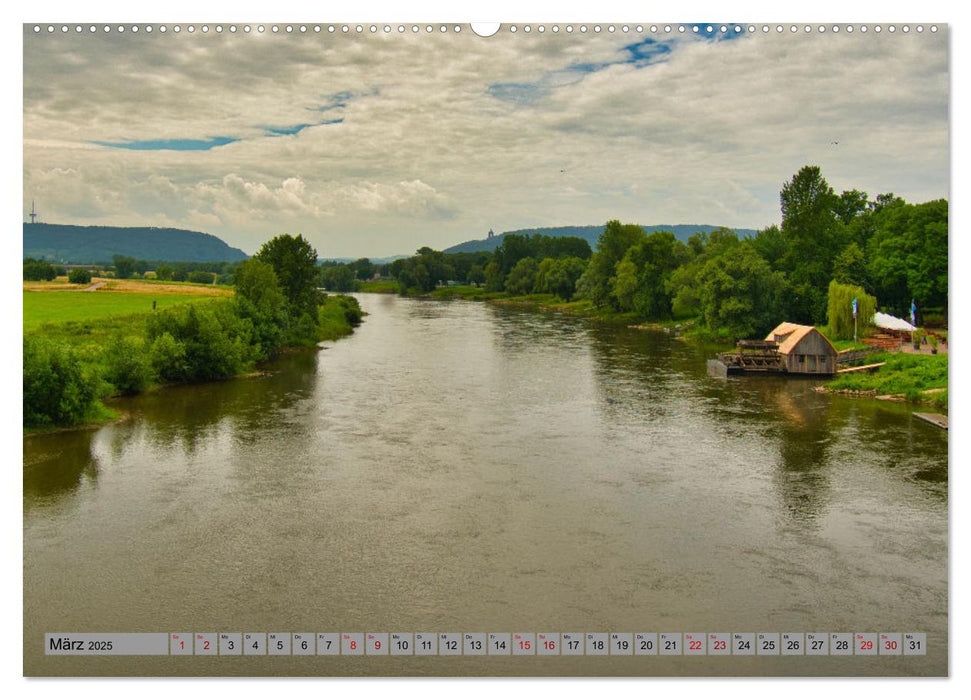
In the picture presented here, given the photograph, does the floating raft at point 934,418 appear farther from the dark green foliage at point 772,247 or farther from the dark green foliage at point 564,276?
the dark green foliage at point 564,276

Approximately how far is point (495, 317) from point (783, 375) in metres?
40.2

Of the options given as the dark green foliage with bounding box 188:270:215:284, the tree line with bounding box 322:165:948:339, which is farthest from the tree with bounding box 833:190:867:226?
the dark green foliage with bounding box 188:270:215:284

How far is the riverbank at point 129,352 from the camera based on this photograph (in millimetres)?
23219

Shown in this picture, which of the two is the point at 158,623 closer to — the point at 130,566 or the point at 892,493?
the point at 130,566

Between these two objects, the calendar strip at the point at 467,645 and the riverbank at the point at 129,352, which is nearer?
the calendar strip at the point at 467,645

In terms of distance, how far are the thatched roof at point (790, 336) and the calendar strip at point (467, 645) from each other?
31835 mm

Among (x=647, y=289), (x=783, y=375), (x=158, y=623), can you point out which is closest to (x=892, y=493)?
(x=158, y=623)

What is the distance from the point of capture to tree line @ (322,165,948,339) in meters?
37.0

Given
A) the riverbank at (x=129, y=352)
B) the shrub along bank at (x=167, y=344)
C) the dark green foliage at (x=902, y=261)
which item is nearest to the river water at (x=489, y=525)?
the riverbank at (x=129, y=352)

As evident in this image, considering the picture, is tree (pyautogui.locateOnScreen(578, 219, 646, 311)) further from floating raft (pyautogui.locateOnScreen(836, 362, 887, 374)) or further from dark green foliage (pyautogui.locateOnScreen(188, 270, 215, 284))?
dark green foliage (pyautogui.locateOnScreen(188, 270, 215, 284))

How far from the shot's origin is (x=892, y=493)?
18.0m

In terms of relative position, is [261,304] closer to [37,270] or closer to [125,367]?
[125,367]

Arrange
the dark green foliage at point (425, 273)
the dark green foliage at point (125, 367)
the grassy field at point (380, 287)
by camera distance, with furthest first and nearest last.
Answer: the dark green foliage at point (425, 273), the grassy field at point (380, 287), the dark green foliage at point (125, 367)

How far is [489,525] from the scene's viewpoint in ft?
52.5
